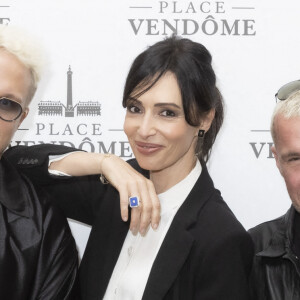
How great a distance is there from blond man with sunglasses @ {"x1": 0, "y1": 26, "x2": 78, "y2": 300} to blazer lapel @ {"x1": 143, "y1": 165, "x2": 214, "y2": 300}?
22cm

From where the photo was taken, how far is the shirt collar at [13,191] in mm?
1397

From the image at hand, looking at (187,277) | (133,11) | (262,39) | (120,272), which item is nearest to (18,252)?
(120,272)

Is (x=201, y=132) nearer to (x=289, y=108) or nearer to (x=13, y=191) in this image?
(x=289, y=108)

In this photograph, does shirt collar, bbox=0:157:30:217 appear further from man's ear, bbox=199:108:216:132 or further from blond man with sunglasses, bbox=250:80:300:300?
blond man with sunglasses, bbox=250:80:300:300

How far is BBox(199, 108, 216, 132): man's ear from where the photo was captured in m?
1.63

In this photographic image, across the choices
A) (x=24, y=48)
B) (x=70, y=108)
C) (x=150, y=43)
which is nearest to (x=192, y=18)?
(x=150, y=43)

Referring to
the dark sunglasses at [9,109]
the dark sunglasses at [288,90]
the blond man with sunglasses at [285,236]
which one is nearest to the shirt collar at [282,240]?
the blond man with sunglasses at [285,236]

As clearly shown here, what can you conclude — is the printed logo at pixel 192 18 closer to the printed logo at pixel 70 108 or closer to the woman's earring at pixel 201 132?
Answer: the printed logo at pixel 70 108

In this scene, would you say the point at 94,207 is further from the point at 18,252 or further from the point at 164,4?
the point at 164,4

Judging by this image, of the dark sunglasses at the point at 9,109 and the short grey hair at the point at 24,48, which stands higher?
the short grey hair at the point at 24,48

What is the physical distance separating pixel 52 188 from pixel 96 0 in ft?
2.61

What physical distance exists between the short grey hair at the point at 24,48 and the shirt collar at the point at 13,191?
0.65ft

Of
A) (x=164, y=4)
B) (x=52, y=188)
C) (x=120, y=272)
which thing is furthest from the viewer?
(x=164, y=4)

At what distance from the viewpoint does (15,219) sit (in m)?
1.40
